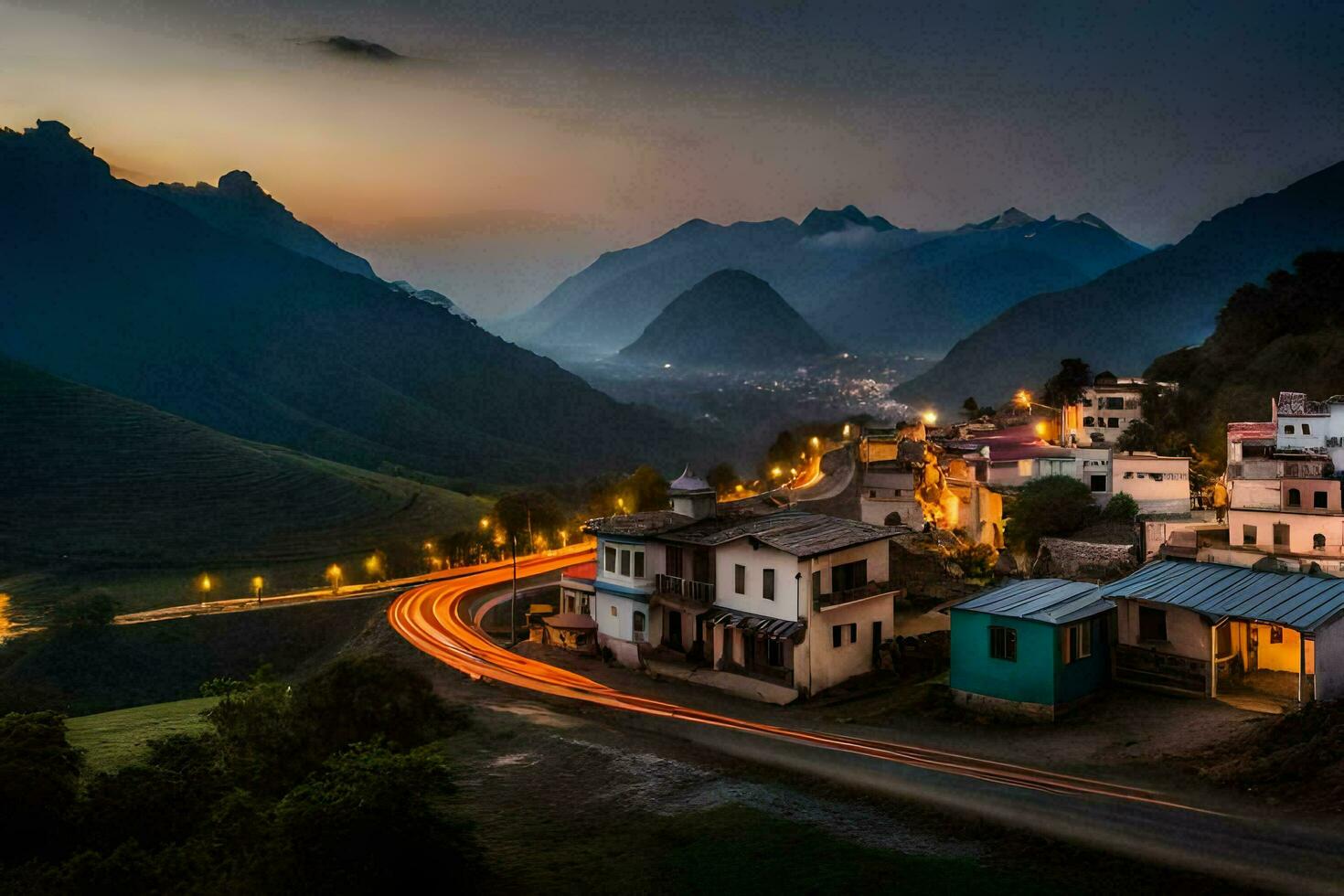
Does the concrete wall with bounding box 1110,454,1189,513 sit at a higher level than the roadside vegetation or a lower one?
higher

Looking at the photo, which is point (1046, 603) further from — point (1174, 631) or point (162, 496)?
point (162, 496)

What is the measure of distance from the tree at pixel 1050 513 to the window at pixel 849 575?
1929cm

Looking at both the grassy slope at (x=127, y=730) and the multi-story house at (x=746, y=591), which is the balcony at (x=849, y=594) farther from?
the grassy slope at (x=127, y=730)

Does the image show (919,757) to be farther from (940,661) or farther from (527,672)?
(527,672)

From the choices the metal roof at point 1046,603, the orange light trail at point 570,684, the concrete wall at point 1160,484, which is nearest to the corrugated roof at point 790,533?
the metal roof at point 1046,603

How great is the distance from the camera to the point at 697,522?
43594 mm

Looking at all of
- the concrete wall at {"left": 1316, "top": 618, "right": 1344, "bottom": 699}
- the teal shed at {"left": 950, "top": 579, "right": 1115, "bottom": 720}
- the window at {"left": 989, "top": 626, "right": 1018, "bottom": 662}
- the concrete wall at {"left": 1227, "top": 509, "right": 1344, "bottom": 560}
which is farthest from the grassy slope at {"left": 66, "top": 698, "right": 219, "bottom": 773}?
the concrete wall at {"left": 1227, "top": 509, "right": 1344, "bottom": 560}

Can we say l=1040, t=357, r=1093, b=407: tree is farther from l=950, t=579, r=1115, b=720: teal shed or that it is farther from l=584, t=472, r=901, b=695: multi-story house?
l=950, t=579, r=1115, b=720: teal shed

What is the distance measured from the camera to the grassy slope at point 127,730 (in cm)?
3322

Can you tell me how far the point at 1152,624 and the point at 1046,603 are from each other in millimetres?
3155

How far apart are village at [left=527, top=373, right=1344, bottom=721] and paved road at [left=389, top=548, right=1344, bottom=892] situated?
4.66 m

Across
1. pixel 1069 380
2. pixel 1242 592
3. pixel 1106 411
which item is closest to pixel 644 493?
pixel 1069 380

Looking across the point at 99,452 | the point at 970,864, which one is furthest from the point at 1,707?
the point at 99,452

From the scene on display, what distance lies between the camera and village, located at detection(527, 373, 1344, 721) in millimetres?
28594
